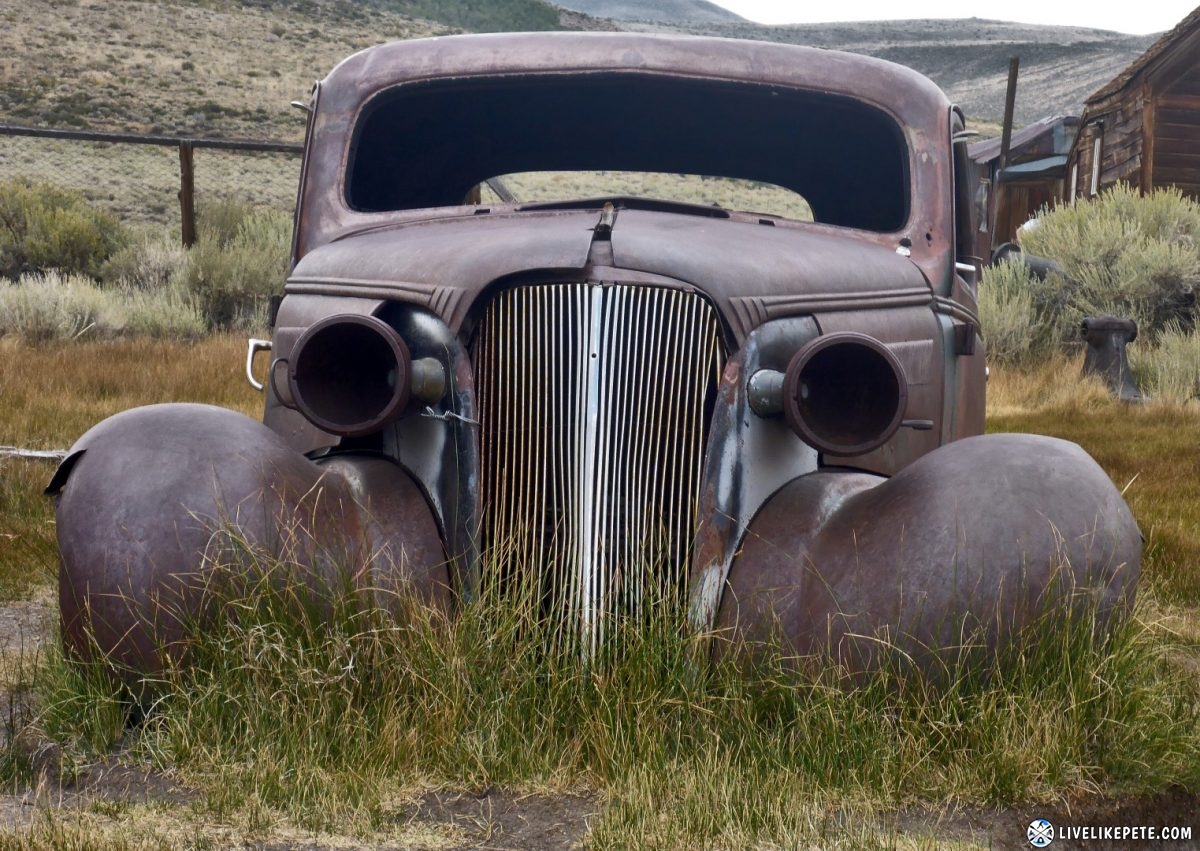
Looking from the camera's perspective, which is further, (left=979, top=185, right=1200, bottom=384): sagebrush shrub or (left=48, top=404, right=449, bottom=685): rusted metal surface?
(left=979, top=185, right=1200, bottom=384): sagebrush shrub

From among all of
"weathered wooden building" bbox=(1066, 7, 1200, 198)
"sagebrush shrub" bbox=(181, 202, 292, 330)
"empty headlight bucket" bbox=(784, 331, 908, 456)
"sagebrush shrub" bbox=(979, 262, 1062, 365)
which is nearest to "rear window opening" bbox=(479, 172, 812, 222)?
"weathered wooden building" bbox=(1066, 7, 1200, 198)

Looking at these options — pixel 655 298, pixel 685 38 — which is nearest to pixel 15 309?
pixel 685 38

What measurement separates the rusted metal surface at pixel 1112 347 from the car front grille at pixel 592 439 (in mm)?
8800

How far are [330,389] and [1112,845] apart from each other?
6.18ft

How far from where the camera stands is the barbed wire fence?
108 ft

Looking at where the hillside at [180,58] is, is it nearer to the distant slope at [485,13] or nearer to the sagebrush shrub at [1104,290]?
the distant slope at [485,13]

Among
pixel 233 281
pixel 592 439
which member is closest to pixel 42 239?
pixel 233 281

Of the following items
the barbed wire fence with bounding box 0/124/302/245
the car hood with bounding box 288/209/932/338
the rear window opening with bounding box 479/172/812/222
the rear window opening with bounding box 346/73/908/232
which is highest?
the rear window opening with bounding box 346/73/908/232

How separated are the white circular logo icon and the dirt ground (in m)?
0.01

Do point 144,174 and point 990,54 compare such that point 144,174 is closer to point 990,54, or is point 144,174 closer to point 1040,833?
point 1040,833

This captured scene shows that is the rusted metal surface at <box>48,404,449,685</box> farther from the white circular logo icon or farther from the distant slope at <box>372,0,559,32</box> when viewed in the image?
the distant slope at <box>372,0,559,32</box>

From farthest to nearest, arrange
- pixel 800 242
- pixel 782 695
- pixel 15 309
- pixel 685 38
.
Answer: pixel 15 309, pixel 685 38, pixel 800 242, pixel 782 695

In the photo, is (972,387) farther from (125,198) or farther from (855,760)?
(125,198)

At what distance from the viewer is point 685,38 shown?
14.3 ft
